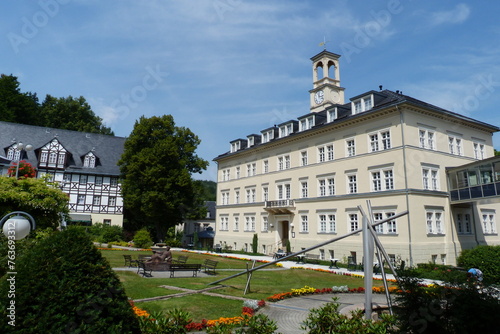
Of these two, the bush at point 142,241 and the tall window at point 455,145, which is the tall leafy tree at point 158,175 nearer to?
the bush at point 142,241

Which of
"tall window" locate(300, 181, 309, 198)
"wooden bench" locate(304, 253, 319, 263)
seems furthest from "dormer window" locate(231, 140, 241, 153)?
"wooden bench" locate(304, 253, 319, 263)

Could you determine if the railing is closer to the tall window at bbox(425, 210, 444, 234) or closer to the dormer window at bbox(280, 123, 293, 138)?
the dormer window at bbox(280, 123, 293, 138)

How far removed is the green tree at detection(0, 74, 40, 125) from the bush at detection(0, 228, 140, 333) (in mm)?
69579

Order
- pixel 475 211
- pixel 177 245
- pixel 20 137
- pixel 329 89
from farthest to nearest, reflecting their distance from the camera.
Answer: pixel 20 137 → pixel 177 245 → pixel 329 89 → pixel 475 211

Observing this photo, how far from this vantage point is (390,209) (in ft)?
88.1

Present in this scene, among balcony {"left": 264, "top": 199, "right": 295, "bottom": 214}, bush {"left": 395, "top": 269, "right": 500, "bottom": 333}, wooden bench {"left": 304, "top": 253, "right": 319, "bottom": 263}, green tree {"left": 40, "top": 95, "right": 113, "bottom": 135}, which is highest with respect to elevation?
green tree {"left": 40, "top": 95, "right": 113, "bottom": 135}

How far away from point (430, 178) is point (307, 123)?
13.6m

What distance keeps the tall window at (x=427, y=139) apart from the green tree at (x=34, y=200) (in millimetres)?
26475

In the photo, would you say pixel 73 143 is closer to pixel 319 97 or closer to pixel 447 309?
pixel 319 97

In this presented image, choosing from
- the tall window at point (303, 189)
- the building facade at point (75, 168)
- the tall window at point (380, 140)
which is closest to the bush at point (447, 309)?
the tall window at point (380, 140)

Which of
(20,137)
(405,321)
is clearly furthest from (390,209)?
(20,137)

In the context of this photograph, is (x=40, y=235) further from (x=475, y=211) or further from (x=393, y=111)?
(x=475, y=211)

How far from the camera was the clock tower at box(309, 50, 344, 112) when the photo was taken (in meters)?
41.3

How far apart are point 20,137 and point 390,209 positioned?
51.8 m
